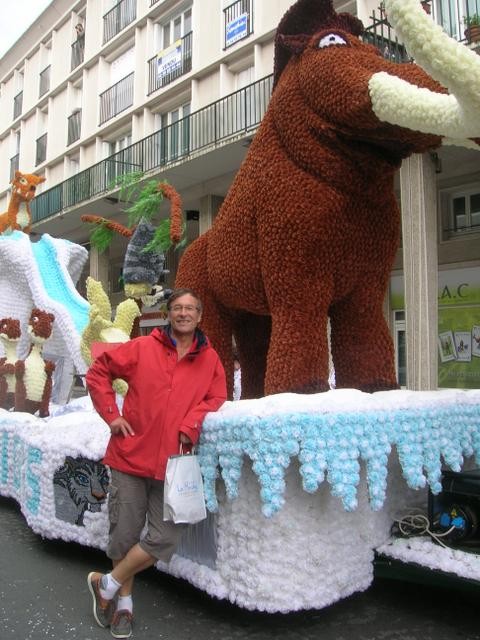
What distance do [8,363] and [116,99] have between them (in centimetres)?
988

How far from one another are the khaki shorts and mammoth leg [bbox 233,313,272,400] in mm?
1269

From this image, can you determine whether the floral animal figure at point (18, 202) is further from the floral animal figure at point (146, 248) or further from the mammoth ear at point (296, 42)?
the mammoth ear at point (296, 42)

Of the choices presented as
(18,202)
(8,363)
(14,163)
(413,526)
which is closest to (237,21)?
(18,202)

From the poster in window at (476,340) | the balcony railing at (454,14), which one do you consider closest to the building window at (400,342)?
the poster in window at (476,340)

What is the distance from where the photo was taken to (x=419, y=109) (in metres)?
2.02

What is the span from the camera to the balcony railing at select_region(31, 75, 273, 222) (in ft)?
30.0

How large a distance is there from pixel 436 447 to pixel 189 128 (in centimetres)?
886

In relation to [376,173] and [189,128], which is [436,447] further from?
[189,128]

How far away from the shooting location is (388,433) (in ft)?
7.10

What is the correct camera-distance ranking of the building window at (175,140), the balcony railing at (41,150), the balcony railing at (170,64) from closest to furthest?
the building window at (175,140) < the balcony railing at (170,64) < the balcony railing at (41,150)

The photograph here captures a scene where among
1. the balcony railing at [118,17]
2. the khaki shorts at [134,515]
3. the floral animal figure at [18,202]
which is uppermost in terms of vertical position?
the balcony railing at [118,17]

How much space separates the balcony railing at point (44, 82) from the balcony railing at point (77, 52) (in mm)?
1552

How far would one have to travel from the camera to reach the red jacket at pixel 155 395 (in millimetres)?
2176

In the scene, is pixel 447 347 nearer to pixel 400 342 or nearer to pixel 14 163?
pixel 400 342
